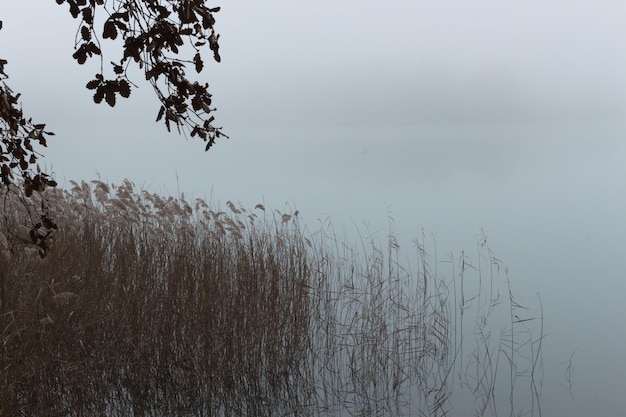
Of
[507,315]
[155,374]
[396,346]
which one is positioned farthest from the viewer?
[507,315]

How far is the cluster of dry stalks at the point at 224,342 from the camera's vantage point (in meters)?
4.44

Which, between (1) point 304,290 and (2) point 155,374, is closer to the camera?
(2) point 155,374

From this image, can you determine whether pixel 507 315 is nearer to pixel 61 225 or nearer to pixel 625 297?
pixel 625 297

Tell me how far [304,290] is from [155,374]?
2082 millimetres

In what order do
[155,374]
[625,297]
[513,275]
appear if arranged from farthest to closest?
[513,275] < [625,297] < [155,374]

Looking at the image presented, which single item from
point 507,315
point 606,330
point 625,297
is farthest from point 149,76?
point 625,297

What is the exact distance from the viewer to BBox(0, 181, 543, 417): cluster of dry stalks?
4438 mm

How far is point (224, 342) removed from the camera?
5.04 m

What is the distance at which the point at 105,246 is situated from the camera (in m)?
6.70

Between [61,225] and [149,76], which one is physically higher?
[61,225]

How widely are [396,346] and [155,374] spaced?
1.95 metres

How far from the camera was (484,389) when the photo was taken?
525 cm

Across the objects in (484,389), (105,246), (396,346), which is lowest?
(484,389)

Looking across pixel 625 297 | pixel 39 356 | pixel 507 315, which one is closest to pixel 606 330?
pixel 507 315
